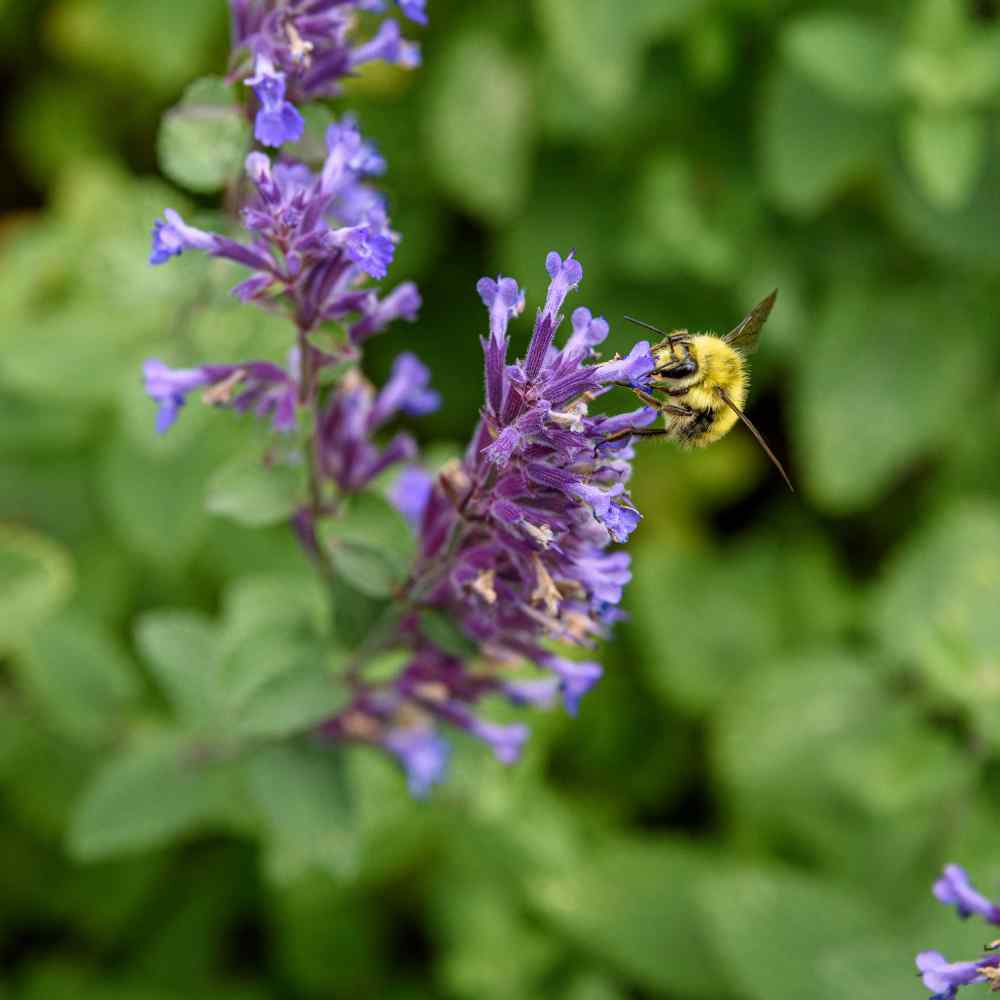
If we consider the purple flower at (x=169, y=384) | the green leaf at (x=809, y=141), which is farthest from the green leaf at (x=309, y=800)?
the green leaf at (x=809, y=141)

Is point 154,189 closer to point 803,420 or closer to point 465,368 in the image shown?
point 465,368

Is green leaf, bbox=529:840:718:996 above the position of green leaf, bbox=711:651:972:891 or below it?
below

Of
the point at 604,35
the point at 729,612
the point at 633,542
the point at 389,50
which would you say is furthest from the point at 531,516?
the point at 633,542

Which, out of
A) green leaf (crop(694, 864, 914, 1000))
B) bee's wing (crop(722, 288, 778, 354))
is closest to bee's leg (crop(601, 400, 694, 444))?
bee's wing (crop(722, 288, 778, 354))

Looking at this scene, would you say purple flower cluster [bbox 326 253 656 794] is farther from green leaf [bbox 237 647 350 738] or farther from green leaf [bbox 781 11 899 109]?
green leaf [bbox 781 11 899 109]

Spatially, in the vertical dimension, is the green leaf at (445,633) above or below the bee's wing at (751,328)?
below

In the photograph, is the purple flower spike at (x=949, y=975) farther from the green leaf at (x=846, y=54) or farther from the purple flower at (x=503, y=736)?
the green leaf at (x=846, y=54)

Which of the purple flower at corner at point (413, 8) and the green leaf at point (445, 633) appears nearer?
the purple flower at corner at point (413, 8)

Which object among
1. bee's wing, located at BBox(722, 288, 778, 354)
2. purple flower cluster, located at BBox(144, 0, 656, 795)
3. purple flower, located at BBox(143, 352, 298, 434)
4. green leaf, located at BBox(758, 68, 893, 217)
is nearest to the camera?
purple flower cluster, located at BBox(144, 0, 656, 795)
